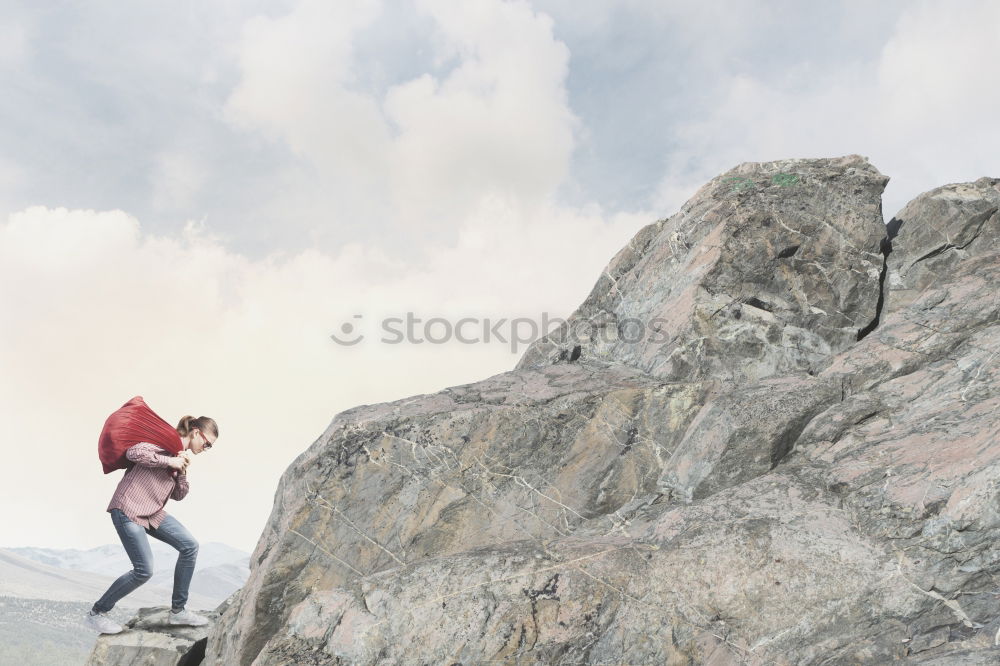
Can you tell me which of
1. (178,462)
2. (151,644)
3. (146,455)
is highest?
(146,455)

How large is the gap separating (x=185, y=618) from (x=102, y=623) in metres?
1.45

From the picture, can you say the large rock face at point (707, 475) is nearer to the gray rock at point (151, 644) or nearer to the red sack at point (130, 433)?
the gray rock at point (151, 644)

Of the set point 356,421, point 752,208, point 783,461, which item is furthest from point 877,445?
point 356,421

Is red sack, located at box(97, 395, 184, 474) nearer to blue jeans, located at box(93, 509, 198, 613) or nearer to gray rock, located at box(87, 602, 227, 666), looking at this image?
blue jeans, located at box(93, 509, 198, 613)

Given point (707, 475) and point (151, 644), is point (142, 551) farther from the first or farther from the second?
point (707, 475)

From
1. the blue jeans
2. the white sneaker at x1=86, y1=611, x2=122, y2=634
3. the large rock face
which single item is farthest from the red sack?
the white sneaker at x1=86, y1=611, x2=122, y2=634

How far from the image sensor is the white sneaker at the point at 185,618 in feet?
42.0

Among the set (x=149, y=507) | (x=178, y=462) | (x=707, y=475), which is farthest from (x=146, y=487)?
(x=707, y=475)

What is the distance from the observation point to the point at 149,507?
11219mm

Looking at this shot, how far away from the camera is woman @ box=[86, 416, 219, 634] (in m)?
11.1

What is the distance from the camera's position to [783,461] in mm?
10398

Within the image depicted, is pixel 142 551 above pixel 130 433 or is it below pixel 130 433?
below

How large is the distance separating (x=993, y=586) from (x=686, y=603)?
3.30 meters

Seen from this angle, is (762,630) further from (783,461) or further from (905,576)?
(783,461)
